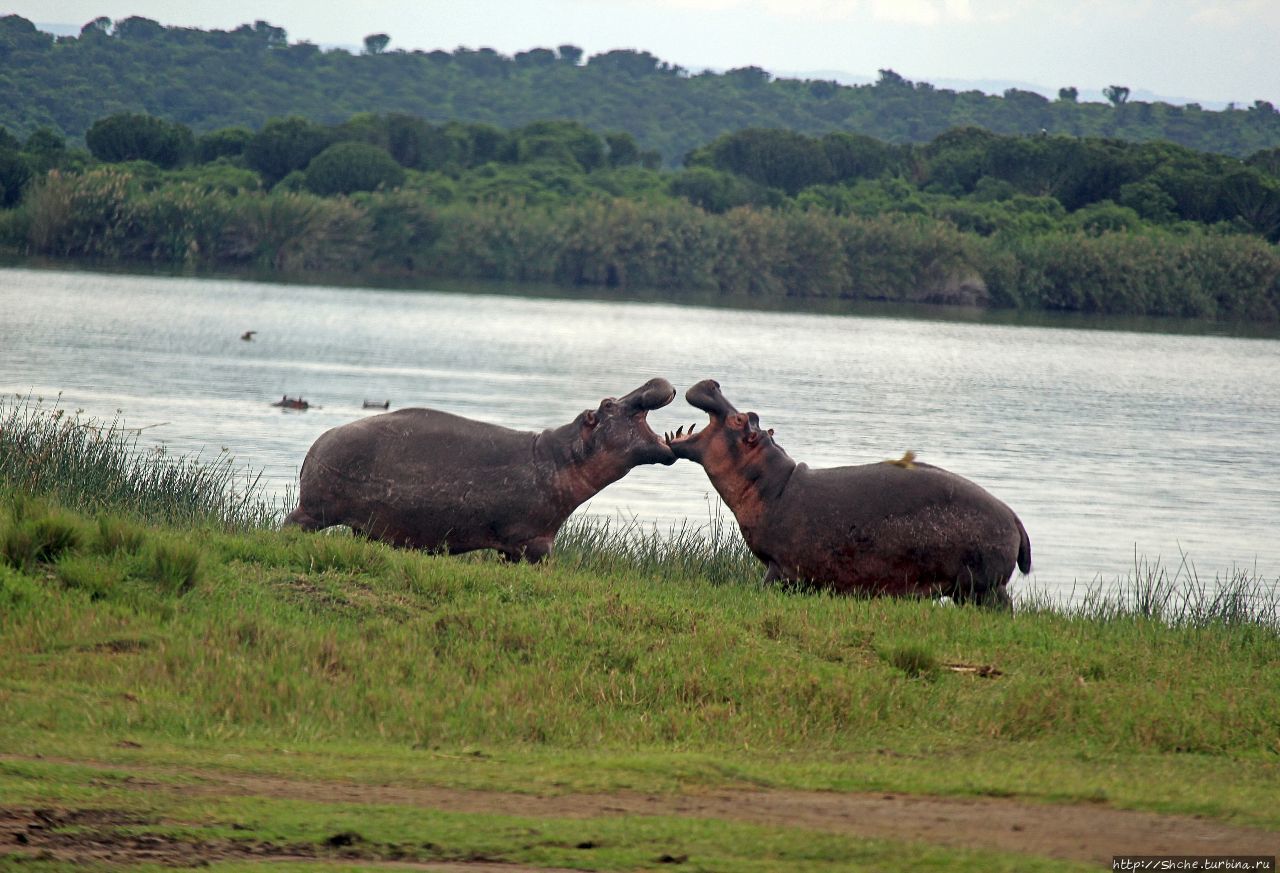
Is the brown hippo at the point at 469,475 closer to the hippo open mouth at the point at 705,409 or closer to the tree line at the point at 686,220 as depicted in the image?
the hippo open mouth at the point at 705,409

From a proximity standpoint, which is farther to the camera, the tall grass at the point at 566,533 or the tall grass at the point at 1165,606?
the tall grass at the point at 566,533

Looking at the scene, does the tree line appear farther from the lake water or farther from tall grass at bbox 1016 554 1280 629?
tall grass at bbox 1016 554 1280 629

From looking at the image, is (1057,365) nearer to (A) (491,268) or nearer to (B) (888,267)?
(B) (888,267)

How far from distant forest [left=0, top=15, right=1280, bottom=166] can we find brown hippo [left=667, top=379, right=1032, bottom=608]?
4373 inches

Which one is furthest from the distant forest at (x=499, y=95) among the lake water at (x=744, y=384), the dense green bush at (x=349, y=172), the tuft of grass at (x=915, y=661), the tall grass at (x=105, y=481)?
the tuft of grass at (x=915, y=661)

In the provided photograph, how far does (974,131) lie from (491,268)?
34.1 m

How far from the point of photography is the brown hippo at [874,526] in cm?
1040

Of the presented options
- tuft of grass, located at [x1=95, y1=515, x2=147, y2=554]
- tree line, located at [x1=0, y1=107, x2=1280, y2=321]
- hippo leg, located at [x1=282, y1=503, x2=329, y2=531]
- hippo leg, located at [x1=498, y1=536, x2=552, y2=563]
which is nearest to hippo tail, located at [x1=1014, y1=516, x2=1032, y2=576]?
hippo leg, located at [x1=498, y1=536, x2=552, y2=563]

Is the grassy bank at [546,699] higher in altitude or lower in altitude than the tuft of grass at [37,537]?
lower

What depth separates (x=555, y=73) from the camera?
6693 inches

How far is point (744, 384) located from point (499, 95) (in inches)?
5104

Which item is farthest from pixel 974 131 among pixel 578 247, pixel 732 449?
pixel 732 449

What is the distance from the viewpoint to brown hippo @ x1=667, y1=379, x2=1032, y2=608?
34.1 feet

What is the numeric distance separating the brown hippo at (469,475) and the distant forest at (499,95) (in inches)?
4335
